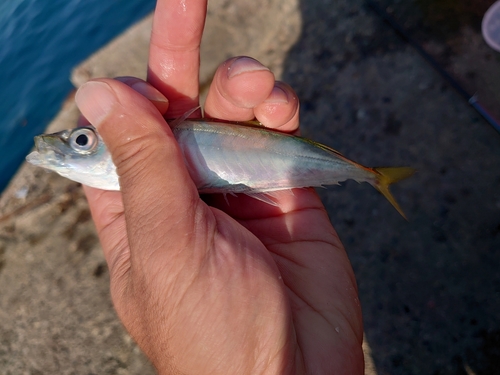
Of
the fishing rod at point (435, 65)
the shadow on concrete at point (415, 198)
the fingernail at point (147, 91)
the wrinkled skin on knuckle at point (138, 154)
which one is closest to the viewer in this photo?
the wrinkled skin on knuckle at point (138, 154)

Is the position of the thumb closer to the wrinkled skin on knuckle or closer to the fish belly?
the wrinkled skin on knuckle

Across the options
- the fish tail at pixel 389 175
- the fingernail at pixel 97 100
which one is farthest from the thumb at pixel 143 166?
the fish tail at pixel 389 175

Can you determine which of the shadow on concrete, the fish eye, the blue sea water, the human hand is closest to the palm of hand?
the human hand

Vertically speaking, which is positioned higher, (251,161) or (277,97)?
(277,97)

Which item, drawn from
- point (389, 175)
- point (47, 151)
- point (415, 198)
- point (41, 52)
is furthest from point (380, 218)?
point (41, 52)

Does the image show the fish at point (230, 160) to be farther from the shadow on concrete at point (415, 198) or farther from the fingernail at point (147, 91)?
the shadow on concrete at point (415, 198)

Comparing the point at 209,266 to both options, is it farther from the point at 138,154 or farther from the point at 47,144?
the point at 47,144

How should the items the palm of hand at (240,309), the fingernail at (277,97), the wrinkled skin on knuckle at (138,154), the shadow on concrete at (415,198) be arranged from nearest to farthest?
the palm of hand at (240,309)
the wrinkled skin on knuckle at (138,154)
the fingernail at (277,97)
the shadow on concrete at (415,198)
